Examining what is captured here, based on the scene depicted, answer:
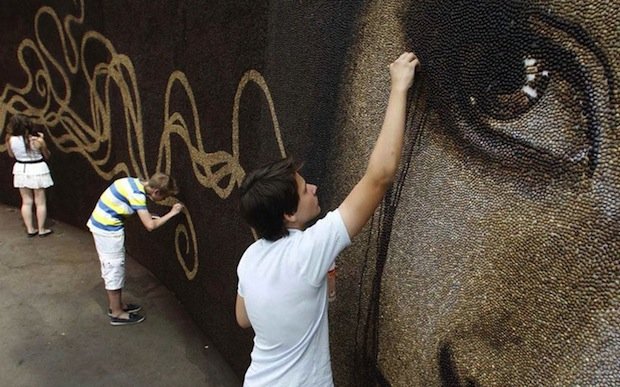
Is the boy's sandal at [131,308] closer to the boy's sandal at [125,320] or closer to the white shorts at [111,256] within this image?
the boy's sandal at [125,320]

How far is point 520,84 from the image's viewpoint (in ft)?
4.27

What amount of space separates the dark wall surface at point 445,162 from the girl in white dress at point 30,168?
2.65 m

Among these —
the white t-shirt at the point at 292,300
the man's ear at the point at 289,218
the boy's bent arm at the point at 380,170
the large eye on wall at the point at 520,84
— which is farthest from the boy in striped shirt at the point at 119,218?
the large eye on wall at the point at 520,84

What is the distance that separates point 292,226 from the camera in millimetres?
1629

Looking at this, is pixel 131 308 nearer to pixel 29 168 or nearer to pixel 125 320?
pixel 125 320

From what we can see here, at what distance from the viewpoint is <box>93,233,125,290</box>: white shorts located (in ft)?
13.3

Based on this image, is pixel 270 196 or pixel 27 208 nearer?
pixel 270 196

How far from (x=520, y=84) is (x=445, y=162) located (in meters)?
0.33

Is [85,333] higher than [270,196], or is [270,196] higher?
[270,196]

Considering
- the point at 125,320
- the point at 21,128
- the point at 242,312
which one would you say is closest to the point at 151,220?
the point at 125,320

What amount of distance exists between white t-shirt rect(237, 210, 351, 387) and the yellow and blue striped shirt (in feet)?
7.65

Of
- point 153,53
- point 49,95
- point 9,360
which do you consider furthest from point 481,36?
point 49,95

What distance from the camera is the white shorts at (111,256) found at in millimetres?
4059

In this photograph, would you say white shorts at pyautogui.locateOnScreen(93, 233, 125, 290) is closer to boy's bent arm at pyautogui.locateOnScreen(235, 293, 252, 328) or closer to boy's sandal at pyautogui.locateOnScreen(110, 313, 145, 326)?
boy's sandal at pyautogui.locateOnScreen(110, 313, 145, 326)
